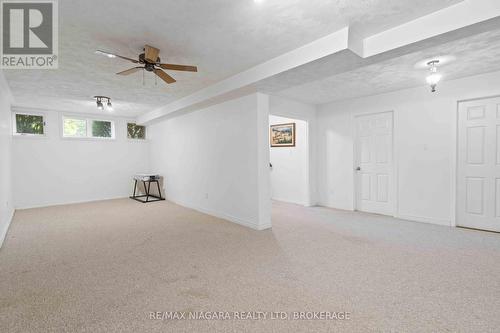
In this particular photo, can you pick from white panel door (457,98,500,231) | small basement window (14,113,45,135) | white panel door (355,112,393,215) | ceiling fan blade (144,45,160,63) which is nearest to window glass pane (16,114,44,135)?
small basement window (14,113,45,135)

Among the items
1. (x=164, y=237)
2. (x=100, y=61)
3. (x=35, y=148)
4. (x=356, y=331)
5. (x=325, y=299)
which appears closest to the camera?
(x=356, y=331)

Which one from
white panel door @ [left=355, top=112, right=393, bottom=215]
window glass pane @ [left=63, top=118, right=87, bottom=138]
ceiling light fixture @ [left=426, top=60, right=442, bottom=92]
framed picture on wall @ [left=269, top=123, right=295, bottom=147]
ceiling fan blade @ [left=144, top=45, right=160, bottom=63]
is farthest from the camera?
window glass pane @ [left=63, top=118, right=87, bottom=138]

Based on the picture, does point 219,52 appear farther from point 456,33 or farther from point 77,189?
point 77,189

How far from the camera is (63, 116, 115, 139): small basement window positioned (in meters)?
6.46

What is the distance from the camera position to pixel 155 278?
2.42 meters

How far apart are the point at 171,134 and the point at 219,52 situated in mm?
3889

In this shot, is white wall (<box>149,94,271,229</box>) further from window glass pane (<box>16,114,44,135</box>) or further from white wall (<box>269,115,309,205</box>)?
window glass pane (<box>16,114,44,135</box>)

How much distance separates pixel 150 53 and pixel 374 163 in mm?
4493

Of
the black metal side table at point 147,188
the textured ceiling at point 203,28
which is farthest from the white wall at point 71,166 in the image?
the textured ceiling at point 203,28

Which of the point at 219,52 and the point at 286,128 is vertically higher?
the point at 219,52

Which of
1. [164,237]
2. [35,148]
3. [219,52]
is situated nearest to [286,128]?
[219,52]

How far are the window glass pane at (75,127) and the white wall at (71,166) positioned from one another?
19cm

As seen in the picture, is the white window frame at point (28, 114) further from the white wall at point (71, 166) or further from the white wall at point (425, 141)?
the white wall at point (425, 141)

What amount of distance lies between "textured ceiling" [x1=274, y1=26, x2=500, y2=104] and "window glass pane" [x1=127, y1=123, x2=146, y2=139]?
5.00 meters
